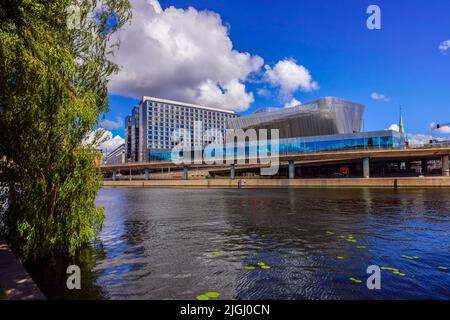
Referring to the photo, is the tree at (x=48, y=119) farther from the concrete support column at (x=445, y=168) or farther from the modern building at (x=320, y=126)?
the modern building at (x=320, y=126)

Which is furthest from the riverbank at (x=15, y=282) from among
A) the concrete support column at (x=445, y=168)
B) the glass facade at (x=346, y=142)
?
the glass facade at (x=346, y=142)

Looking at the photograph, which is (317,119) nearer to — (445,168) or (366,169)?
(366,169)

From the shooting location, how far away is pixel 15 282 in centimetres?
726

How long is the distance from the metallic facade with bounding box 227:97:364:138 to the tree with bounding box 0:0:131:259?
148740 mm

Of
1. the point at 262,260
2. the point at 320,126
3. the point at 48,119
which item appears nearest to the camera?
the point at 48,119

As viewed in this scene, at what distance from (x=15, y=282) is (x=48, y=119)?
206 inches

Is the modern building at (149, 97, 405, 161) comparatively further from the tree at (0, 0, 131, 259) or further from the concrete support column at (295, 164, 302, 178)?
the tree at (0, 0, 131, 259)

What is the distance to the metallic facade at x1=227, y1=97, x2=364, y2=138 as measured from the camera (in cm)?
14812

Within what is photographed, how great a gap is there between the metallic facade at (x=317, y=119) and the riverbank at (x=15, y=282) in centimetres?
15327

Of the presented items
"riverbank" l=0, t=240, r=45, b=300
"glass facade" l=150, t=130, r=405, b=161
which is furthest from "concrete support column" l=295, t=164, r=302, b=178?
"riverbank" l=0, t=240, r=45, b=300

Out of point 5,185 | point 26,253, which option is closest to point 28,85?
point 5,185

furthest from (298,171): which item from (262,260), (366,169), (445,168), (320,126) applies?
(262,260)
